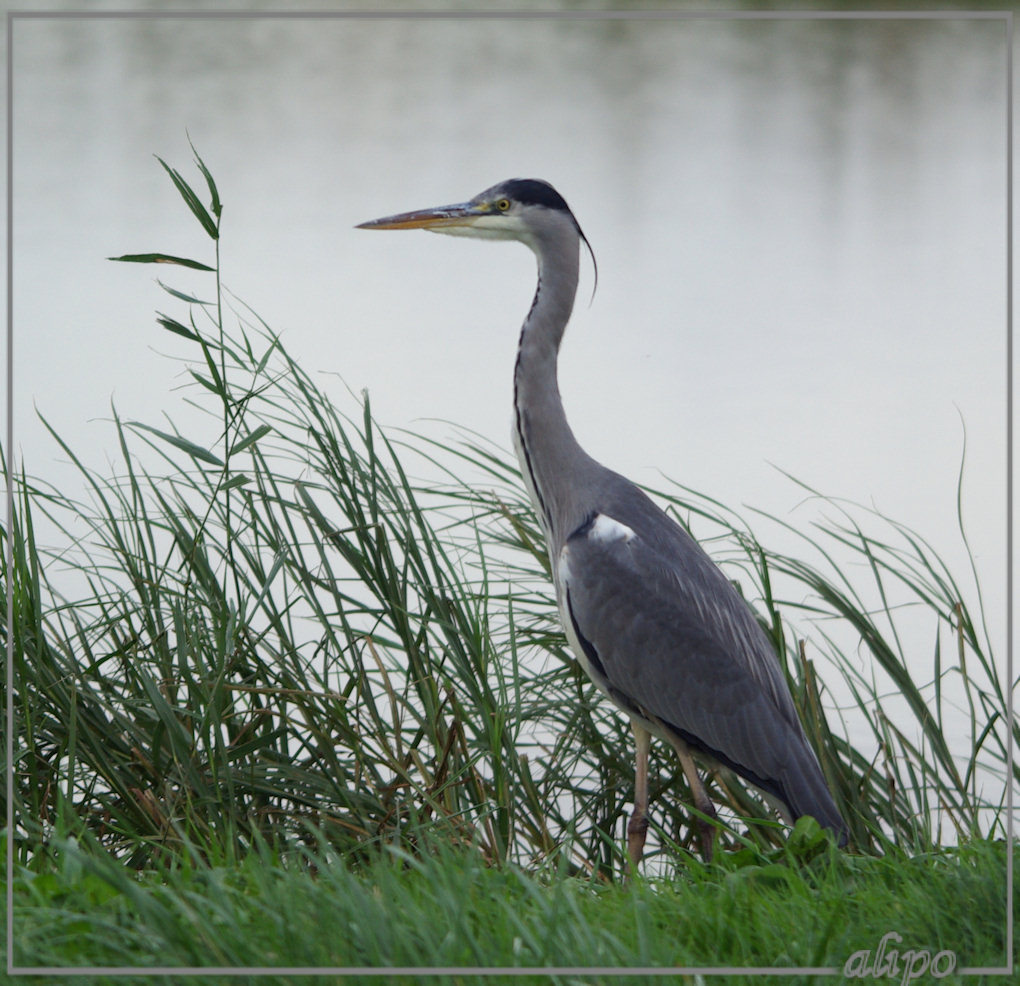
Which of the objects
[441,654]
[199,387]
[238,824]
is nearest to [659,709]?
[441,654]

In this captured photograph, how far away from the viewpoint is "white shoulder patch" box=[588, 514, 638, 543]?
119 inches

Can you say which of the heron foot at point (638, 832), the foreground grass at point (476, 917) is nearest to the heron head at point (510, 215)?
the heron foot at point (638, 832)

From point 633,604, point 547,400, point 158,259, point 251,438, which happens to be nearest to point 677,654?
A: point 633,604

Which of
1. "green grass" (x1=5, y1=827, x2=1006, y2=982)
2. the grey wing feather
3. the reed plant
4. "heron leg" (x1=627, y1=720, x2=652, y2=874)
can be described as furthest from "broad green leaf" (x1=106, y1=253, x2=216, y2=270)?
"heron leg" (x1=627, y1=720, x2=652, y2=874)

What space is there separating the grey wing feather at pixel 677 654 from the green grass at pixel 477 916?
65 cm

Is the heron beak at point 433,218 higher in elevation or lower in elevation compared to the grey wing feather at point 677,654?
higher

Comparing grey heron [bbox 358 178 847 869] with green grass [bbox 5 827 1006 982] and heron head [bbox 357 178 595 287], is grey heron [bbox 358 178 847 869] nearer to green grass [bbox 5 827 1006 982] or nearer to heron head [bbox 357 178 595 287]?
heron head [bbox 357 178 595 287]

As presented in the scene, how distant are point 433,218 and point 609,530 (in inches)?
33.7

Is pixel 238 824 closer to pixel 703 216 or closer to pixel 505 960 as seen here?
pixel 505 960

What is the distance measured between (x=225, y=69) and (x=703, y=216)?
4.46ft

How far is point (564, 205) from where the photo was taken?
118 inches

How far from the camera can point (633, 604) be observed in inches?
118

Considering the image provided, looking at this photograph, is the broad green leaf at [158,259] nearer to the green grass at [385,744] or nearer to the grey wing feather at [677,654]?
the green grass at [385,744]

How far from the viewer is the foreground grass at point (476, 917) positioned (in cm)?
188
